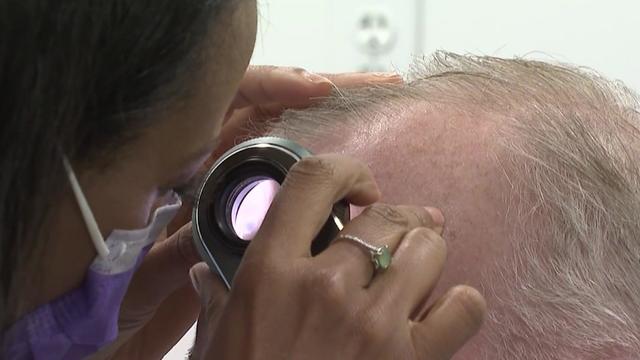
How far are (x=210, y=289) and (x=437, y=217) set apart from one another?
0.24 meters

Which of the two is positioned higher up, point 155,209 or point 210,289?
point 155,209

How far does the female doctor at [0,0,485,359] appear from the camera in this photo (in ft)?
1.88

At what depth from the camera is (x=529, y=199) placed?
0.91 meters

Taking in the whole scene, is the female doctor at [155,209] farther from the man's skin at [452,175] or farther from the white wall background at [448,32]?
the white wall background at [448,32]

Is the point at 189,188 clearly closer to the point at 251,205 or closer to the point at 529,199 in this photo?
the point at 251,205

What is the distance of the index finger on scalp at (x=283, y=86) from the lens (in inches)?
41.3

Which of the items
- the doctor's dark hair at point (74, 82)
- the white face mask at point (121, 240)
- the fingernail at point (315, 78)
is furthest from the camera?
the fingernail at point (315, 78)

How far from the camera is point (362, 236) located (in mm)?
772

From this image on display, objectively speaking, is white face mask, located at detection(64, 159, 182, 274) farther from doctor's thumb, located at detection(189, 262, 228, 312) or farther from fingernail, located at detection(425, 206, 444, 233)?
fingernail, located at detection(425, 206, 444, 233)

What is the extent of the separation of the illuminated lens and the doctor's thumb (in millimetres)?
57

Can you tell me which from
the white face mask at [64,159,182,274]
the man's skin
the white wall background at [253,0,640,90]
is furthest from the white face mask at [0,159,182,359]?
the white wall background at [253,0,640,90]

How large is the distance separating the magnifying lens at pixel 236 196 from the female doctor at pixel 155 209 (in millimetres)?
36

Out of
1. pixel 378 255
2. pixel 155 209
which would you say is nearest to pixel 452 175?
pixel 378 255

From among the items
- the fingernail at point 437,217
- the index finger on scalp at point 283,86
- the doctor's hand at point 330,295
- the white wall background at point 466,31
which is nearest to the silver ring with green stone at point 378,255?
the doctor's hand at point 330,295
